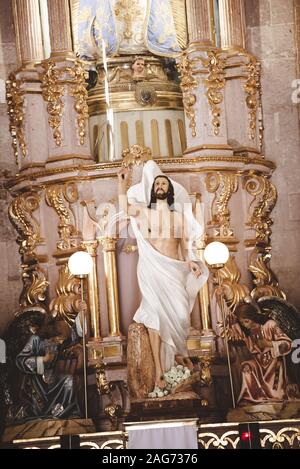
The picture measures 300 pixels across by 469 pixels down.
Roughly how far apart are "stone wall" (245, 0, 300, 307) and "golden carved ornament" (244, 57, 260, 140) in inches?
14.5

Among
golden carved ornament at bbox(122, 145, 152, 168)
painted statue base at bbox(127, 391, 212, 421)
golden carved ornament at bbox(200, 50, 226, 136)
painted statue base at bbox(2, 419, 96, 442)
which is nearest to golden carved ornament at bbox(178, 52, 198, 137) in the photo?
golden carved ornament at bbox(200, 50, 226, 136)

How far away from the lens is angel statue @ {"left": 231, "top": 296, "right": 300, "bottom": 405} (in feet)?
78.5


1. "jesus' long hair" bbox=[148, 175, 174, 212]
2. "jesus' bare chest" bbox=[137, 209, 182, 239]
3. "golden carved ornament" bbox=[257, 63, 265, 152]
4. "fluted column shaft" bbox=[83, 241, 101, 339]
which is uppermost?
"golden carved ornament" bbox=[257, 63, 265, 152]

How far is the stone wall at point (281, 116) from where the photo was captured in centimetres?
2547

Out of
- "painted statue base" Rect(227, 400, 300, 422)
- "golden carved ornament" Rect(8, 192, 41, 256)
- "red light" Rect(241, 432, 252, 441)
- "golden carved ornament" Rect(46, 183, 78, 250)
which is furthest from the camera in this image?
"golden carved ornament" Rect(8, 192, 41, 256)

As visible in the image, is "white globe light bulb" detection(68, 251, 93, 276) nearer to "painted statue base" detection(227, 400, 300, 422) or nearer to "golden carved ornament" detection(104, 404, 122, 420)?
"golden carved ornament" detection(104, 404, 122, 420)

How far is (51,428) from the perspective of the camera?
23.8 meters

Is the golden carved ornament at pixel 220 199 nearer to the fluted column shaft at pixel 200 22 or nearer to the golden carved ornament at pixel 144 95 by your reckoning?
the golden carved ornament at pixel 144 95

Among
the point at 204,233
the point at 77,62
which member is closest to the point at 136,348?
the point at 204,233

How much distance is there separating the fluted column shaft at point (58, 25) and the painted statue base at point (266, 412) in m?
4.83

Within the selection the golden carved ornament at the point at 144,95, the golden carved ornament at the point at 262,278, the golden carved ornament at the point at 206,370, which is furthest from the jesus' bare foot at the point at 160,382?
the golden carved ornament at the point at 144,95

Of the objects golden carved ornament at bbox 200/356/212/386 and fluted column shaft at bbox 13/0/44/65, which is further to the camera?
fluted column shaft at bbox 13/0/44/65

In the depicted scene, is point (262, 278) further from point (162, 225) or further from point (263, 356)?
point (162, 225)

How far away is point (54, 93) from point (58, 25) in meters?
0.86
